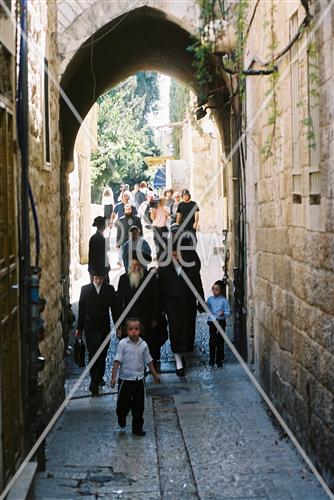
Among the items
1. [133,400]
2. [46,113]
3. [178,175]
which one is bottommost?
[133,400]

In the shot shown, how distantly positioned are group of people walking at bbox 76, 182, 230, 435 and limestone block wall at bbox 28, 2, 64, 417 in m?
0.63

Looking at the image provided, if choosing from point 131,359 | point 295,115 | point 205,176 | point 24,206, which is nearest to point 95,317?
point 131,359

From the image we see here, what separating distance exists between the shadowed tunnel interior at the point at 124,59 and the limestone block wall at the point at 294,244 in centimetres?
359

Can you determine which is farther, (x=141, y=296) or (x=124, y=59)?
→ (x=124, y=59)

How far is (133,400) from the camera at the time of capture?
7582 millimetres

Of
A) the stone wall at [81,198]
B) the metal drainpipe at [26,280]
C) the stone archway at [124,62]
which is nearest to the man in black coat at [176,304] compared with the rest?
the stone archway at [124,62]

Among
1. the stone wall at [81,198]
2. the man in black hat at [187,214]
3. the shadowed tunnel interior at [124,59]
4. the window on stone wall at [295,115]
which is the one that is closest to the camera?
the window on stone wall at [295,115]

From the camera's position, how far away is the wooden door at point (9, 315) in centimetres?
500

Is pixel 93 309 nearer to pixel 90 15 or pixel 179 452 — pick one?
pixel 179 452

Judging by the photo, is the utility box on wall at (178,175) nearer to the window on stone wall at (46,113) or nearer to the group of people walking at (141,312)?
the group of people walking at (141,312)

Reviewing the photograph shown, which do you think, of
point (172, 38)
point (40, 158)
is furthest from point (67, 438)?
point (172, 38)

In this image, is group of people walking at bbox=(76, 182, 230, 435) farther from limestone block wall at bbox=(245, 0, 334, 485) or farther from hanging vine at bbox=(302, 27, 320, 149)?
hanging vine at bbox=(302, 27, 320, 149)

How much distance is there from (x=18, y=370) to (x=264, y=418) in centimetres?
305

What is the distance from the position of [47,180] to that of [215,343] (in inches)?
146
